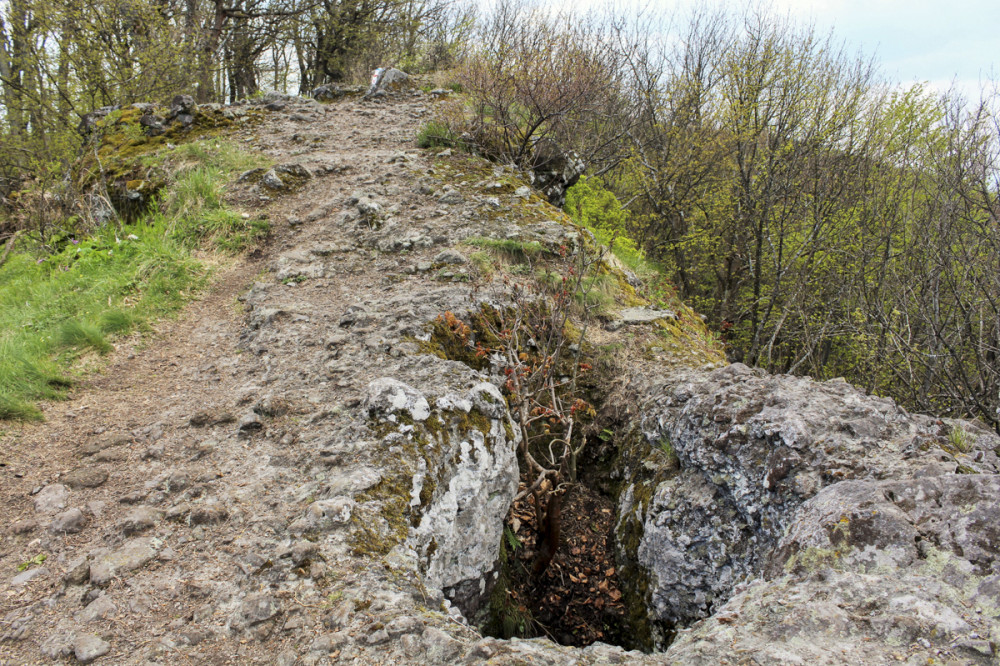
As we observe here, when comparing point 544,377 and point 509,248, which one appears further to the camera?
point 509,248

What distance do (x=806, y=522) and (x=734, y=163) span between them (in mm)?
11003

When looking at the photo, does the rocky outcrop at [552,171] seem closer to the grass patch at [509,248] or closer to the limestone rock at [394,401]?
the grass patch at [509,248]

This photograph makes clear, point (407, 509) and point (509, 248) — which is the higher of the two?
point (509, 248)

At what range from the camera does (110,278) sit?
5586 mm

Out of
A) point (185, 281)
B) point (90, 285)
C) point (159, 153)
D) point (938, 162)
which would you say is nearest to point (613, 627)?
point (185, 281)

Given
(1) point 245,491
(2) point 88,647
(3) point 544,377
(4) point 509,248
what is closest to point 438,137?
(4) point 509,248

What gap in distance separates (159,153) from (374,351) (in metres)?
6.70

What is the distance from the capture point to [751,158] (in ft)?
35.3

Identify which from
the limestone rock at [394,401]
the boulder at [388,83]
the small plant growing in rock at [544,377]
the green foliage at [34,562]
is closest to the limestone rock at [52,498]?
the green foliage at [34,562]

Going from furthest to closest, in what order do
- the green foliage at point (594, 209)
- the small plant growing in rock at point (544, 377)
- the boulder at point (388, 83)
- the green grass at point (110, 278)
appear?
the boulder at point (388, 83), the green foliage at point (594, 209), the green grass at point (110, 278), the small plant growing in rock at point (544, 377)

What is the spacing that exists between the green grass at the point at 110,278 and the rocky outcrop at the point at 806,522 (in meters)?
4.52

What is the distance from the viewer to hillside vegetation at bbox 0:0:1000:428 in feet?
24.1

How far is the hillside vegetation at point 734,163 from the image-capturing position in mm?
7348

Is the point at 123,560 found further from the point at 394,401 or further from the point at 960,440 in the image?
the point at 960,440
